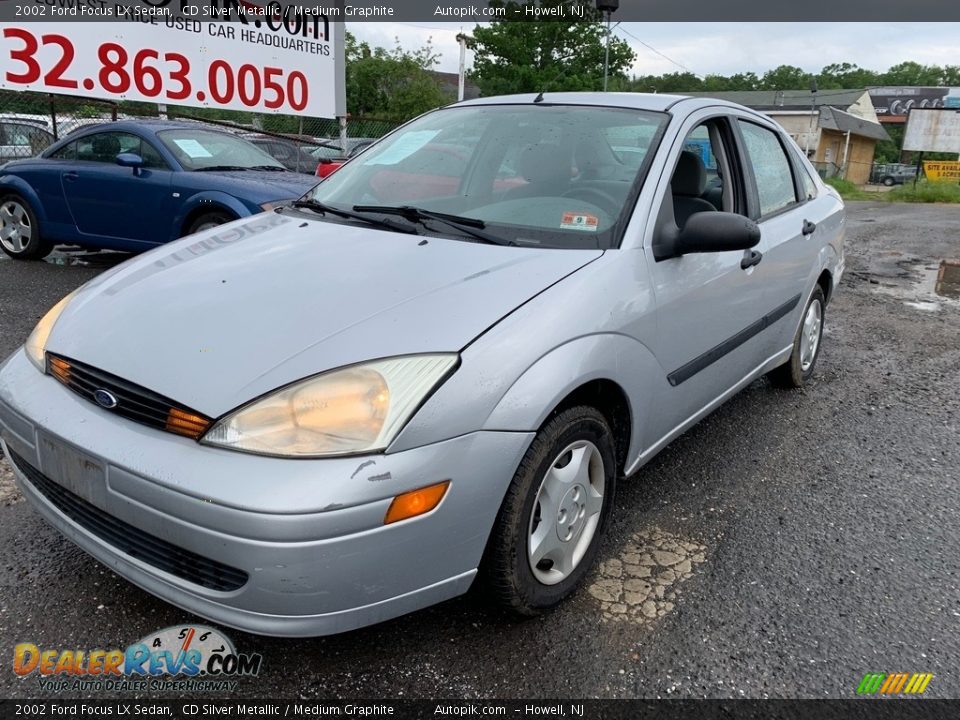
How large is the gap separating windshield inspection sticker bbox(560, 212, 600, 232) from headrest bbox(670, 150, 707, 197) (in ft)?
2.03

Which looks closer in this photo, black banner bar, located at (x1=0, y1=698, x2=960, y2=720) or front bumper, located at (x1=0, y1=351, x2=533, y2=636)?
front bumper, located at (x1=0, y1=351, x2=533, y2=636)

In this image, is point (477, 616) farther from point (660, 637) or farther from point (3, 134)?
point (3, 134)

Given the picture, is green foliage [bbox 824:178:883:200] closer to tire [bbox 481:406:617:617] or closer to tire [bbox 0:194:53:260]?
tire [bbox 0:194:53:260]

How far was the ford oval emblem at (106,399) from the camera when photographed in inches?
76.7

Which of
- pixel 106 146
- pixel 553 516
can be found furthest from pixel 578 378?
pixel 106 146

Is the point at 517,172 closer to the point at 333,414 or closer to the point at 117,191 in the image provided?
the point at 333,414

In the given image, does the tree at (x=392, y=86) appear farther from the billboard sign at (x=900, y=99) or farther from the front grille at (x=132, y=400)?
the billboard sign at (x=900, y=99)

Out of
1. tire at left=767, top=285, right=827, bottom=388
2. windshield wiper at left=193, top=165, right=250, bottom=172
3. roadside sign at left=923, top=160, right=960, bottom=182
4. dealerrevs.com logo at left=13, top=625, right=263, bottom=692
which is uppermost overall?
windshield wiper at left=193, top=165, right=250, bottom=172

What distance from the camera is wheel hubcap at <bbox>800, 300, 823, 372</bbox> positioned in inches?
170

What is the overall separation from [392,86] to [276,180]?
1233 inches

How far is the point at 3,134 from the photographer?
11.1m

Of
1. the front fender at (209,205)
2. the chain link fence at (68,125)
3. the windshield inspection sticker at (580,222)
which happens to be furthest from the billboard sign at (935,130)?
the windshield inspection sticker at (580,222)

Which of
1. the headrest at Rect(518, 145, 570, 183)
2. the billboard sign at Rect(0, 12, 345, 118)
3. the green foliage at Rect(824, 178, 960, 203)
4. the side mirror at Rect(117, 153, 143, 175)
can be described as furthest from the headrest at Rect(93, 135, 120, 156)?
the green foliage at Rect(824, 178, 960, 203)

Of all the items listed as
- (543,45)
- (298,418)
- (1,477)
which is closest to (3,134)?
(1,477)
